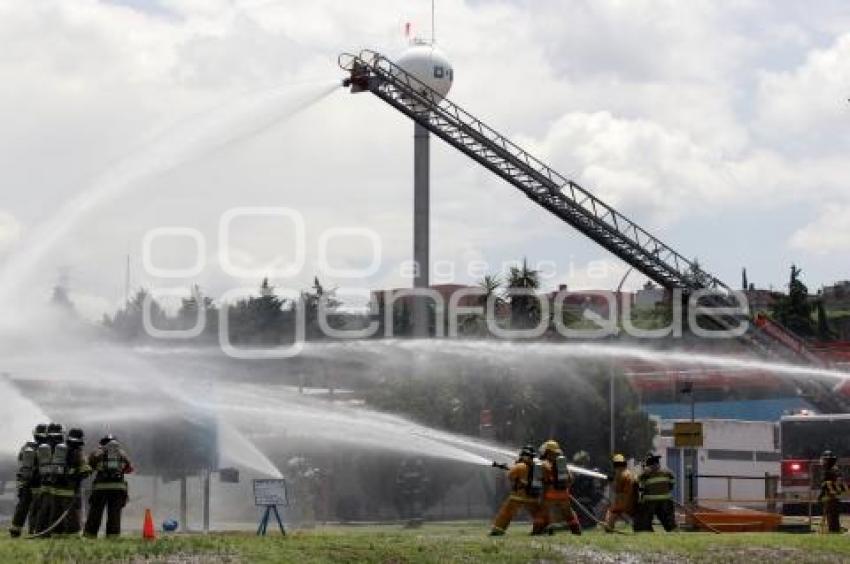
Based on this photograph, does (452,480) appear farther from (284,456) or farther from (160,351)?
(160,351)

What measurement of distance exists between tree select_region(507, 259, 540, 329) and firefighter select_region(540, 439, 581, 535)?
46.0 metres

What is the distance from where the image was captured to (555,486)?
A: 29.9m

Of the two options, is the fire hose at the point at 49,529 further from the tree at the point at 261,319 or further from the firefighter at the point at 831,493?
the tree at the point at 261,319

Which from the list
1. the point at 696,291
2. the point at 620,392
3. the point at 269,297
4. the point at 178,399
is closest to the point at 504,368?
the point at 620,392

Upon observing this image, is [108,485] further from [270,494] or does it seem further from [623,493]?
[623,493]

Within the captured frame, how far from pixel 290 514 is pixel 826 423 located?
→ 21.3 metres

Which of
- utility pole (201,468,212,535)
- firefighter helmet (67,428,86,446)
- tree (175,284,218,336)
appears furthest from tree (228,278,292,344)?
firefighter helmet (67,428,86,446)

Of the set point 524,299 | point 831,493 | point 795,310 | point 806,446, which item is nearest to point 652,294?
point 524,299

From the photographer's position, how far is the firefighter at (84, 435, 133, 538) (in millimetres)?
27359

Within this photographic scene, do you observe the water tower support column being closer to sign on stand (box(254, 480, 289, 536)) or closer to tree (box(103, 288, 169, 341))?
tree (box(103, 288, 169, 341))

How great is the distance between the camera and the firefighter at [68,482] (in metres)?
27.7

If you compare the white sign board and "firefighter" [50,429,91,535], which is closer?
"firefighter" [50,429,91,535]

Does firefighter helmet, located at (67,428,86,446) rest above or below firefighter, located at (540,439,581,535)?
above

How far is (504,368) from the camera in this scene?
66.9 meters
